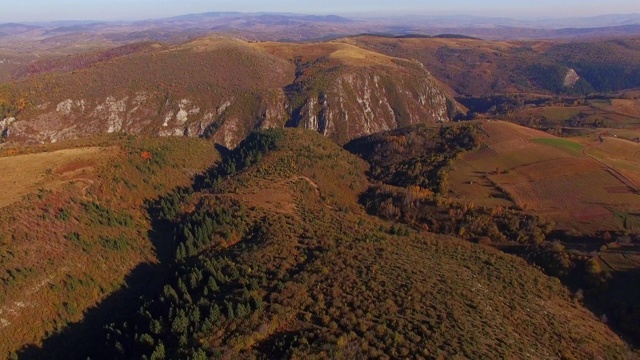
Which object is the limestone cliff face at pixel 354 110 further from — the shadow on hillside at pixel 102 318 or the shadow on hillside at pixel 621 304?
the shadow on hillside at pixel 621 304

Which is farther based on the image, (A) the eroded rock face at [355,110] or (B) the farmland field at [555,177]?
(A) the eroded rock face at [355,110]

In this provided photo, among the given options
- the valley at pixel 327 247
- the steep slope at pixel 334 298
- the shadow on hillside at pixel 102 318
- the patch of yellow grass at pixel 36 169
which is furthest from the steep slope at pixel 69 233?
the steep slope at pixel 334 298

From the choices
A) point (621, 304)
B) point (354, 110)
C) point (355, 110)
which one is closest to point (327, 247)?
point (621, 304)

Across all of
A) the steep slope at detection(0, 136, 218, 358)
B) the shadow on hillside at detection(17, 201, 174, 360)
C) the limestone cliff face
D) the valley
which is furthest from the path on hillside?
the limestone cliff face

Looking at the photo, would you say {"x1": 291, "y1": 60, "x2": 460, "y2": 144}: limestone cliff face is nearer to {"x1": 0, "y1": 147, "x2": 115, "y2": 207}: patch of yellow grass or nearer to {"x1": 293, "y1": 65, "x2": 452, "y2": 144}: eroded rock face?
{"x1": 293, "y1": 65, "x2": 452, "y2": 144}: eroded rock face

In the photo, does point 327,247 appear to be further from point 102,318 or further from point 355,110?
point 355,110

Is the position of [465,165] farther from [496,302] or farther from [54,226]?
[54,226]
